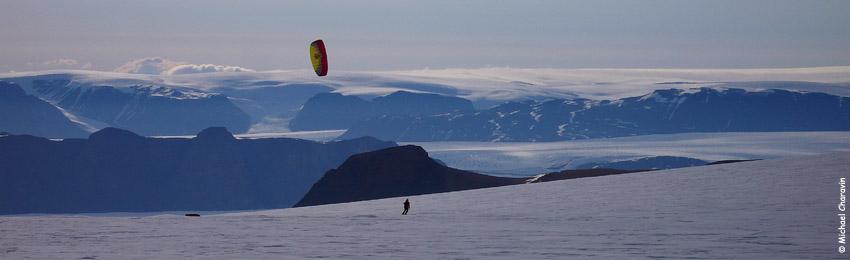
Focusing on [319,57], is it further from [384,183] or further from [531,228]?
[384,183]

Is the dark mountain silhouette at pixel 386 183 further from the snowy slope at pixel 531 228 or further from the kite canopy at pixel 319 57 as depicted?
the snowy slope at pixel 531 228

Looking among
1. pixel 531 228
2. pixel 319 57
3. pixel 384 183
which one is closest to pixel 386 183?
pixel 384 183

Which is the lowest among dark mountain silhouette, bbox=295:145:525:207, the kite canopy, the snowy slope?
dark mountain silhouette, bbox=295:145:525:207

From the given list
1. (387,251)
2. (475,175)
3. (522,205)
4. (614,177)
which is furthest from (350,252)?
(475,175)

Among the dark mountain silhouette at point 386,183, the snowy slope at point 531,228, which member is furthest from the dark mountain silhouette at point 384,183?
the snowy slope at point 531,228

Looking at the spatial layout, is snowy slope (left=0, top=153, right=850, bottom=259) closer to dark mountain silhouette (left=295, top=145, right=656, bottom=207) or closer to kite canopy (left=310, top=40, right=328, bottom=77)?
kite canopy (left=310, top=40, right=328, bottom=77)

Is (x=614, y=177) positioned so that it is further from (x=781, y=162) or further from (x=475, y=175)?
(x=475, y=175)

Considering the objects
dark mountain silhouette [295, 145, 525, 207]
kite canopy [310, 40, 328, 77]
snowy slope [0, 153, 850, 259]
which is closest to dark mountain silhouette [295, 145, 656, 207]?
dark mountain silhouette [295, 145, 525, 207]
